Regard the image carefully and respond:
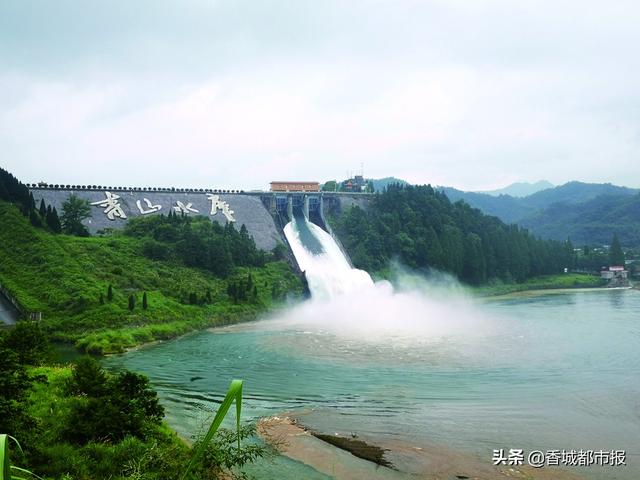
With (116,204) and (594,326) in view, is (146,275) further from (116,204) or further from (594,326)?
(594,326)

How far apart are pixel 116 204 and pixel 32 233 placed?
526 inches

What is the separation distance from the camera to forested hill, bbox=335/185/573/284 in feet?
226

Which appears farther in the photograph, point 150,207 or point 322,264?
point 150,207

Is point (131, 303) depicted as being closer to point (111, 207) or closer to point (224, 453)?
point (111, 207)

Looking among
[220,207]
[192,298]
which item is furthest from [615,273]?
[192,298]

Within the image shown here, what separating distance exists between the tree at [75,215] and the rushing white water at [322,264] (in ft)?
68.1

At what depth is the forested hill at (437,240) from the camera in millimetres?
68875

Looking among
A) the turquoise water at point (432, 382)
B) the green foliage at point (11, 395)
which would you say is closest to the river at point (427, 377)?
the turquoise water at point (432, 382)

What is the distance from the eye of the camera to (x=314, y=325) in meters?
43.2

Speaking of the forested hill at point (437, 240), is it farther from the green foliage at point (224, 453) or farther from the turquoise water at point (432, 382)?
the green foliage at point (224, 453)

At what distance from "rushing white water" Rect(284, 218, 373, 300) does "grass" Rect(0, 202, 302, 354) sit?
3359mm

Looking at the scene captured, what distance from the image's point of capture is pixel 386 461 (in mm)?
16484

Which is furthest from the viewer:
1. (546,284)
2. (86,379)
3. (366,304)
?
(546,284)

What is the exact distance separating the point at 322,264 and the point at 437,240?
676 inches
